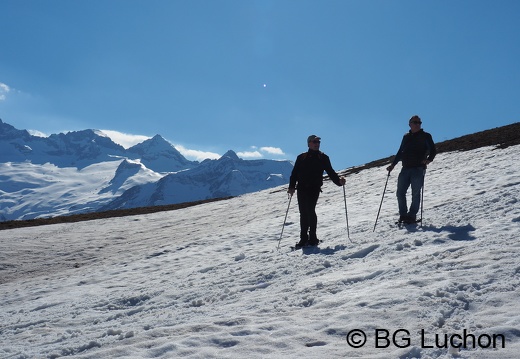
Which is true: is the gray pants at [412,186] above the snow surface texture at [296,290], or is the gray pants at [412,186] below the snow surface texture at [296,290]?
above

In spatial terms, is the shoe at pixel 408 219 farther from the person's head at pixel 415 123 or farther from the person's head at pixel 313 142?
the person's head at pixel 313 142

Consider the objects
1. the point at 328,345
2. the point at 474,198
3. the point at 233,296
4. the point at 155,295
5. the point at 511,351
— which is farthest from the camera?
the point at 474,198

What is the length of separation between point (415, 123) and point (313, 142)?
2.84 meters

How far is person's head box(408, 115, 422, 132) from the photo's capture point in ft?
37.4

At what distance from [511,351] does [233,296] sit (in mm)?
4766

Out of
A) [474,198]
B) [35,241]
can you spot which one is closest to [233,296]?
[474,198]

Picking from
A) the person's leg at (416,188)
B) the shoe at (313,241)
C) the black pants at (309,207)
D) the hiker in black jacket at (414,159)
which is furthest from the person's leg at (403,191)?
the shoe at (313,241)

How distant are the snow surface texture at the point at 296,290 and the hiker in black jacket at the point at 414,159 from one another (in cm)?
59

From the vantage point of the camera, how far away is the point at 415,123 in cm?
1142

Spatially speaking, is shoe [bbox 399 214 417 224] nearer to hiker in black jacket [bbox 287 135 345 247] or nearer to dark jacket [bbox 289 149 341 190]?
hiker in black jacket [bbox 287 135 345 247]

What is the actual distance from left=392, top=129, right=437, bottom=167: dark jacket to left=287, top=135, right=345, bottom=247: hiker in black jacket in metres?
1.91

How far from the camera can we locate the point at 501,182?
13867 mm

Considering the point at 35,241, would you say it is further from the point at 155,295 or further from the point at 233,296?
the point at 233,296

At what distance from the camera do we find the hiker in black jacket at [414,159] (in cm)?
1134
